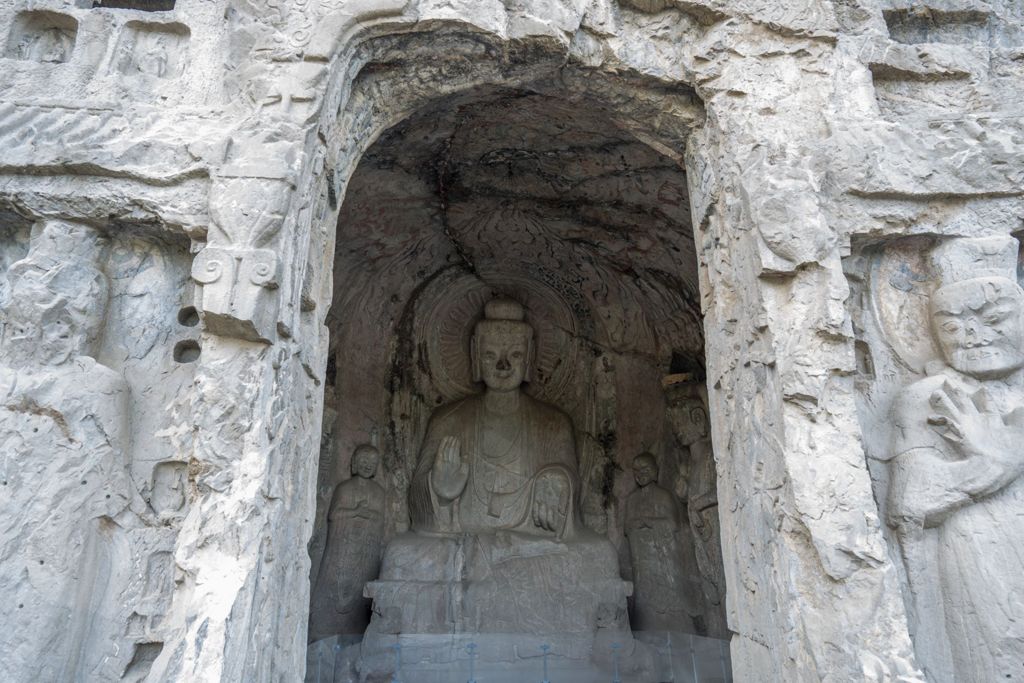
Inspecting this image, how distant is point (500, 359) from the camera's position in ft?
20.3

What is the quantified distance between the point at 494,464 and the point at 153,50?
11.3 ft

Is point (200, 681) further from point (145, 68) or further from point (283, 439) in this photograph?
point (145, 68)

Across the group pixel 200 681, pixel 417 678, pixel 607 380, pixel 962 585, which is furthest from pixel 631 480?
pixel 200 681

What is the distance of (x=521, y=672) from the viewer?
491 centimetres

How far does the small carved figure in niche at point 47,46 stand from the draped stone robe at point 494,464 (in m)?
3.37

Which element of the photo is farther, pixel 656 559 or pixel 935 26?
pixel 656 559

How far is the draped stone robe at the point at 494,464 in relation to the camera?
18.8 ft

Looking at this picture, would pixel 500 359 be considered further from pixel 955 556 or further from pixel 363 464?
pixel 955 556

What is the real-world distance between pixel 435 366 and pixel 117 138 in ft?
10.6

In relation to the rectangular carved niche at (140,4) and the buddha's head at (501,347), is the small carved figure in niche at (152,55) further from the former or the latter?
the buddha's head at (501,347)

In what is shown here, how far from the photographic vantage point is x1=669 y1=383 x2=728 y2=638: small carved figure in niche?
17.1 feet

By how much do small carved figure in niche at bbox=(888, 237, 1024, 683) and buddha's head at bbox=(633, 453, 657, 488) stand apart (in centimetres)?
242

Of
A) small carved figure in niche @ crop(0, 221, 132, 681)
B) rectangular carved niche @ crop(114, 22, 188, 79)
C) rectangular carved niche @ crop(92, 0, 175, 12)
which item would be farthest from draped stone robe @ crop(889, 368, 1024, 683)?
rectangular carved niche @ crop(92, 0, 175, 12)

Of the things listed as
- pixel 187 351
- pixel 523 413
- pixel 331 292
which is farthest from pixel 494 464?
pixel 187 351
